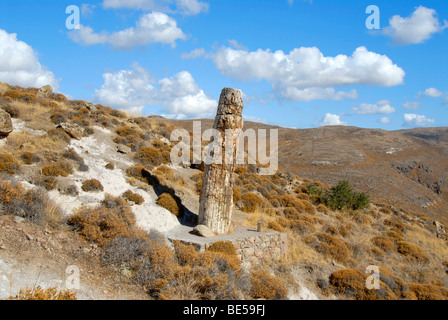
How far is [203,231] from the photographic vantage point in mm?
9914

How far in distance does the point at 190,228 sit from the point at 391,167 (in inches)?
1663

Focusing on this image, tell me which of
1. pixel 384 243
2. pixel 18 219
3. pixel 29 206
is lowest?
pixel 384 243

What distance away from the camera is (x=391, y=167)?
43250 millimetres

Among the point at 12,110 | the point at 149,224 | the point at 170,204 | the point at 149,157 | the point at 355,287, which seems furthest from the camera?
the point at 149,157

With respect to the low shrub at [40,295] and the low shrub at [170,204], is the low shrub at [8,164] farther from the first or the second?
the low shrub at [40,295]

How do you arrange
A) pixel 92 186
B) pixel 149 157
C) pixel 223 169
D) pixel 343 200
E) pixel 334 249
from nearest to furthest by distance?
pixel 223 169 → pixel 92 186 → pixel 334 249 → pixel 149 157 → pixel 343 200

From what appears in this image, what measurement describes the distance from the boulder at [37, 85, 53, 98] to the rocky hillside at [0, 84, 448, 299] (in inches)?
4.5

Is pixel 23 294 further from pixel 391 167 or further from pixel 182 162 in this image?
pixel 391 167

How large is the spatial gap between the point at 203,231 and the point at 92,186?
496cm

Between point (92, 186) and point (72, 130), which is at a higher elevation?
point (72, 130)

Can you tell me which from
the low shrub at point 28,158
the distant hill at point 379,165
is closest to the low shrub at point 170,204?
the low shrub at point 28,158

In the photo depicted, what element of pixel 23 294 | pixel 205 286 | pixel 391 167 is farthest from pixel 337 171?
pixel 23 294

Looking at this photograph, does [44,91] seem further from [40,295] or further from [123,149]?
[40,295]

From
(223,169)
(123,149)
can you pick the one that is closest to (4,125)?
(123,149)
